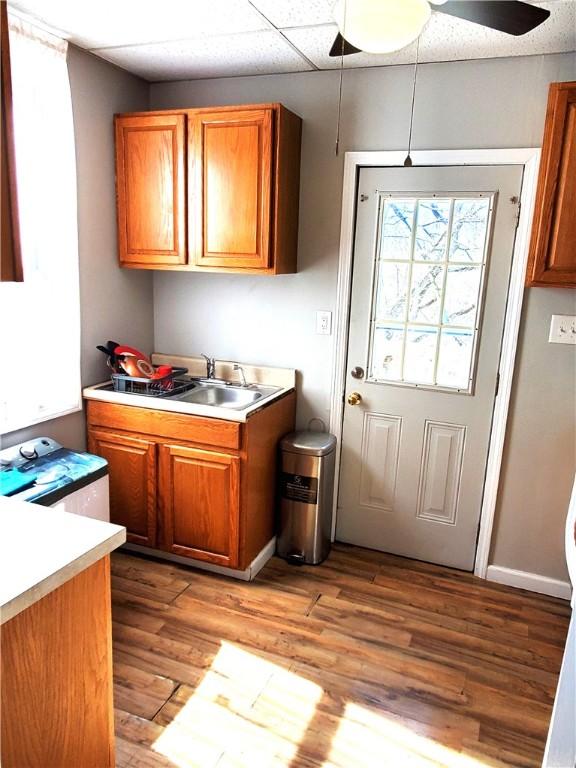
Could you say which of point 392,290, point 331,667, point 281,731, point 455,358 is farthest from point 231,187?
point 281,731

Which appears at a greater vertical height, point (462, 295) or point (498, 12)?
point (498, 12)

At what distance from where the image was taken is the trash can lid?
2.83m

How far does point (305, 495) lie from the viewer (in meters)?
2.88

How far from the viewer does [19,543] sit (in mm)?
1212

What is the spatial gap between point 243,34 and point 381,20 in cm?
126

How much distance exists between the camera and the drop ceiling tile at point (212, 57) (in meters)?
2.43

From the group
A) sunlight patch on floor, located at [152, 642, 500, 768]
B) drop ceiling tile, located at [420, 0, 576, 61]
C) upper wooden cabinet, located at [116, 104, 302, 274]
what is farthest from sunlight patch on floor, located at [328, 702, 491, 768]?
drop ceiling tile, located at [420, 0, 576, 61]

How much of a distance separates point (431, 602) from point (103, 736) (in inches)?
68.6

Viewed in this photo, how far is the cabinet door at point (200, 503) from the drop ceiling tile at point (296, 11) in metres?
1.84

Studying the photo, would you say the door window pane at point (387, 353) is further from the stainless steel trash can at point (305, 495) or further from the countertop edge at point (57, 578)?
the countertop edge at point (57, 578)

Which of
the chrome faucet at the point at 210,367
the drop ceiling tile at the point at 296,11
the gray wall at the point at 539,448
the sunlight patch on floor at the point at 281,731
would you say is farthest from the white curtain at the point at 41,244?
the gray wall at the point at 539,448

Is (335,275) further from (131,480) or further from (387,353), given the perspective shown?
(131,480)

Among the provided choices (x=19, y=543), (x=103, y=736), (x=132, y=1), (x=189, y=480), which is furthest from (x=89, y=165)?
(x=103, y=736)

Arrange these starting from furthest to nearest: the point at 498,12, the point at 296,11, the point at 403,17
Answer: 1. the point at 296,11
2. the point at 498,12
3. the point at 403,17
